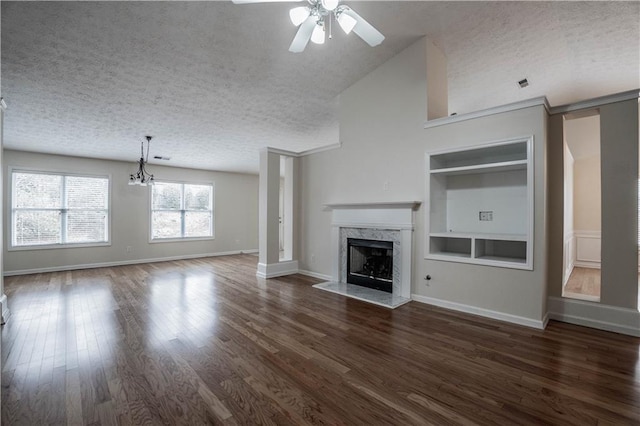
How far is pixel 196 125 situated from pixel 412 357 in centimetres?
496

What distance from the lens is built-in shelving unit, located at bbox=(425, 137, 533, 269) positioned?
3246mm

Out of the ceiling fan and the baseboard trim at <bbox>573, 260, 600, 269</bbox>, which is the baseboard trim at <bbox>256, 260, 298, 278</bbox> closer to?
the ceiling fan

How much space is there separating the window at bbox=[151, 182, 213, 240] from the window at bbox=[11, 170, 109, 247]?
43.6 inches

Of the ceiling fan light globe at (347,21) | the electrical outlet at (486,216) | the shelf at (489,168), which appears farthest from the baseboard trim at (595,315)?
the ceiling fan light globe at (347,21)

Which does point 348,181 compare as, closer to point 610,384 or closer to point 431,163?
point 431,163

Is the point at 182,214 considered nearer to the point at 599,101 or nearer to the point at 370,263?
Result: the point at 370,263

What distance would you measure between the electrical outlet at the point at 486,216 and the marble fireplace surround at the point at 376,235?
810 mm

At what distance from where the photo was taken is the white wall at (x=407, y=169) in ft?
10.0

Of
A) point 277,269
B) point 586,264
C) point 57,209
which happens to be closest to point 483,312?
point 277,269

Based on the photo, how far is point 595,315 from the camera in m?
3.02

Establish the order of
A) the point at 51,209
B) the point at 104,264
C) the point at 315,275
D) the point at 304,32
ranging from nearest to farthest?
the point at 304,32, the point at 315,275, the point at 51,209, the point at 104,264

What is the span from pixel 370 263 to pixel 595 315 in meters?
2.73

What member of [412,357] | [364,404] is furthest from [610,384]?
[364,404]

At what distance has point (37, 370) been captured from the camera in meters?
2.18
